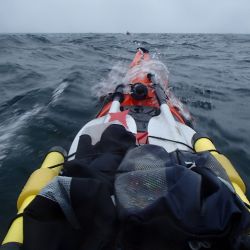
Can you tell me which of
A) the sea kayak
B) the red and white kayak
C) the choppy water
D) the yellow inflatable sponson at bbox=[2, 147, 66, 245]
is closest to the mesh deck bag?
the sea kayak

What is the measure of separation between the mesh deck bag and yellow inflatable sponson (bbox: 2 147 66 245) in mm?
731

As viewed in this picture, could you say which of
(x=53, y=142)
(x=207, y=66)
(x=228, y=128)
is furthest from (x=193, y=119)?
(x=207, y=66)

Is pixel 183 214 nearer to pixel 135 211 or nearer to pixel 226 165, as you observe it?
pixel 135 211

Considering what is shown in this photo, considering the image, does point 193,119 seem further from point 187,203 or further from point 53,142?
point 187,203

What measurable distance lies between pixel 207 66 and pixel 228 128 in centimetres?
721

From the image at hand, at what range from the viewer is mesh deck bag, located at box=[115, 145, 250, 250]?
5.55ft

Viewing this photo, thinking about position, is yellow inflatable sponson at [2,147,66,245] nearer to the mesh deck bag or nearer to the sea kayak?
the sea kayak

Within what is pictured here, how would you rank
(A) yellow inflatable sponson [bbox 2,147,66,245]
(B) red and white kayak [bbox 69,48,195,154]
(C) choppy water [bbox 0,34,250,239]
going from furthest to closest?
(C) choppy water [bbox 0,34,250,239] < (B) red and white kayak [bbox 69,48,195,154] < (A) yellow inflatable sponson [bbox 2,147,66,245]

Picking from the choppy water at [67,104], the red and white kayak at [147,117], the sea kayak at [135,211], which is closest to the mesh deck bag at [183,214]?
the sea kayak at [135,211]

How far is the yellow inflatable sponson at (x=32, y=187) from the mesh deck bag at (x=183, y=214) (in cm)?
73

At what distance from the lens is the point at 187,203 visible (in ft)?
5.68

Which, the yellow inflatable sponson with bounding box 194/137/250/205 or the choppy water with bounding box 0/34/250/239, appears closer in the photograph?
the yellow inflatable sponson with bounding box 194/137/250/205

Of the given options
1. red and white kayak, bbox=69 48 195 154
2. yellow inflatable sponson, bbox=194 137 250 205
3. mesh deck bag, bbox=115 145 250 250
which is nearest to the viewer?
mesh deck bag, bbox=115 145 250 250

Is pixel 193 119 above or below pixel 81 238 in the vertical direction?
below
